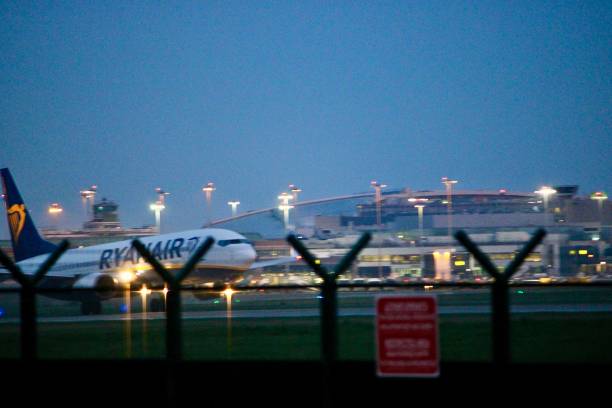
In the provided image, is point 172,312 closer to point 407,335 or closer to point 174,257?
point 407,335

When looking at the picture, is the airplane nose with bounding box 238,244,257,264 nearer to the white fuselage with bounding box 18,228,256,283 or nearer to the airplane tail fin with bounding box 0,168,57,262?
the white fuselage with bounding box 18,228,256,283

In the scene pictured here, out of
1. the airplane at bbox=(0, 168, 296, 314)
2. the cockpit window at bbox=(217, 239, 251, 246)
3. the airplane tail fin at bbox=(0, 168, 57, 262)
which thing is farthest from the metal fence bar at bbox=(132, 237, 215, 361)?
the airplane tail fin at bbox=(0, 168, 57, 262)

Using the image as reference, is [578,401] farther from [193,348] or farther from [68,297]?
[68,297]

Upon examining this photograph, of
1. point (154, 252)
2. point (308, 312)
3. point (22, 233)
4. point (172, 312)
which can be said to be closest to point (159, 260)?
point (154, 252)

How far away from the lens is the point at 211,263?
37.9 meters

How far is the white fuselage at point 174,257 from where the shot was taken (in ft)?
123

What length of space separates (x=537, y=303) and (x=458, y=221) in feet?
209

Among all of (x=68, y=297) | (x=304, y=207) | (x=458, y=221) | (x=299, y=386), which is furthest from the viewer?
(x=304, y=207)

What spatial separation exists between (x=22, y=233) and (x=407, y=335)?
43378 millimetres

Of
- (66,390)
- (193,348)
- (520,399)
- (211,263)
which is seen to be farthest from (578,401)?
(211,263)

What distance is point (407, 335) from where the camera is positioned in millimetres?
8258

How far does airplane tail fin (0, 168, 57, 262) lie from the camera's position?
4738 cm

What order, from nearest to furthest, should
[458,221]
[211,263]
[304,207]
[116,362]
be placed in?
[116,362], [211,263], [458,221], [304,207]

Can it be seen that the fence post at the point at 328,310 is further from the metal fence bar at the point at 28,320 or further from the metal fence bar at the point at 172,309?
the metal fence bar at the point at 28,320
